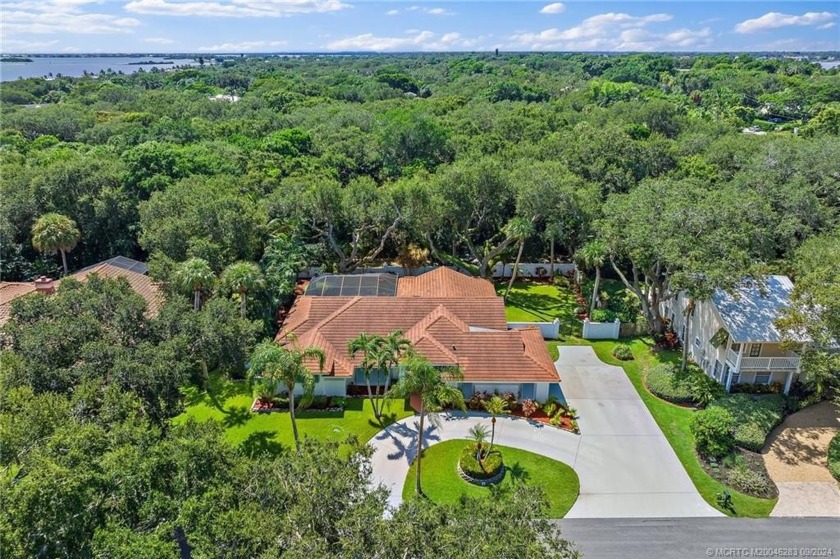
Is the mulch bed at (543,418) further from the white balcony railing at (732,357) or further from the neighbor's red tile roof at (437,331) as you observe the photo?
the white balcony railing at (732,357)

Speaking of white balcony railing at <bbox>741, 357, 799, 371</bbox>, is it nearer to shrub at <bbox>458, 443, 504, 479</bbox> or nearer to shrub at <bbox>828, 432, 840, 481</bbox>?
shrub at <bbox>828, 432, 840, 481</bbox>

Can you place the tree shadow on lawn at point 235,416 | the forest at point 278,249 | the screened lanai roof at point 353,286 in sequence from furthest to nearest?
the screened lanai roof at point 353,286 < the tree shadow on lawn at point 235,416 < the forest at point 278,249

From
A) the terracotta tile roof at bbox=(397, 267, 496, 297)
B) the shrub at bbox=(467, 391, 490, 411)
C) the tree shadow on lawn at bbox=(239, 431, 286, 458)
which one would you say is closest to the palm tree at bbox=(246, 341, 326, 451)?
the tree shadow on lawn at bbox=(239, 431, 286, 458)

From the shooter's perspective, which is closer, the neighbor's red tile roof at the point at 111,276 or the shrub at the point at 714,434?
the shrub at the point at 714,434

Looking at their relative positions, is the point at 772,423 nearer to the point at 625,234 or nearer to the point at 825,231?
the point at 625,234

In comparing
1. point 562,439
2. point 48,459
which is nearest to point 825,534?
point 562,439

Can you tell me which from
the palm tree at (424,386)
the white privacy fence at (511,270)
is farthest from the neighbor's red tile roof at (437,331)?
the white privacy fence at (511,270)

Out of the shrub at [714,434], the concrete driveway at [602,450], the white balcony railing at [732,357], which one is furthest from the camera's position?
the white balcony railing at [732,357]

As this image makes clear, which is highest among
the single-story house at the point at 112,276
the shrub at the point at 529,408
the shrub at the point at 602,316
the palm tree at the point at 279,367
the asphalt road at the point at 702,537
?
the palm tree at the point at 279,367
